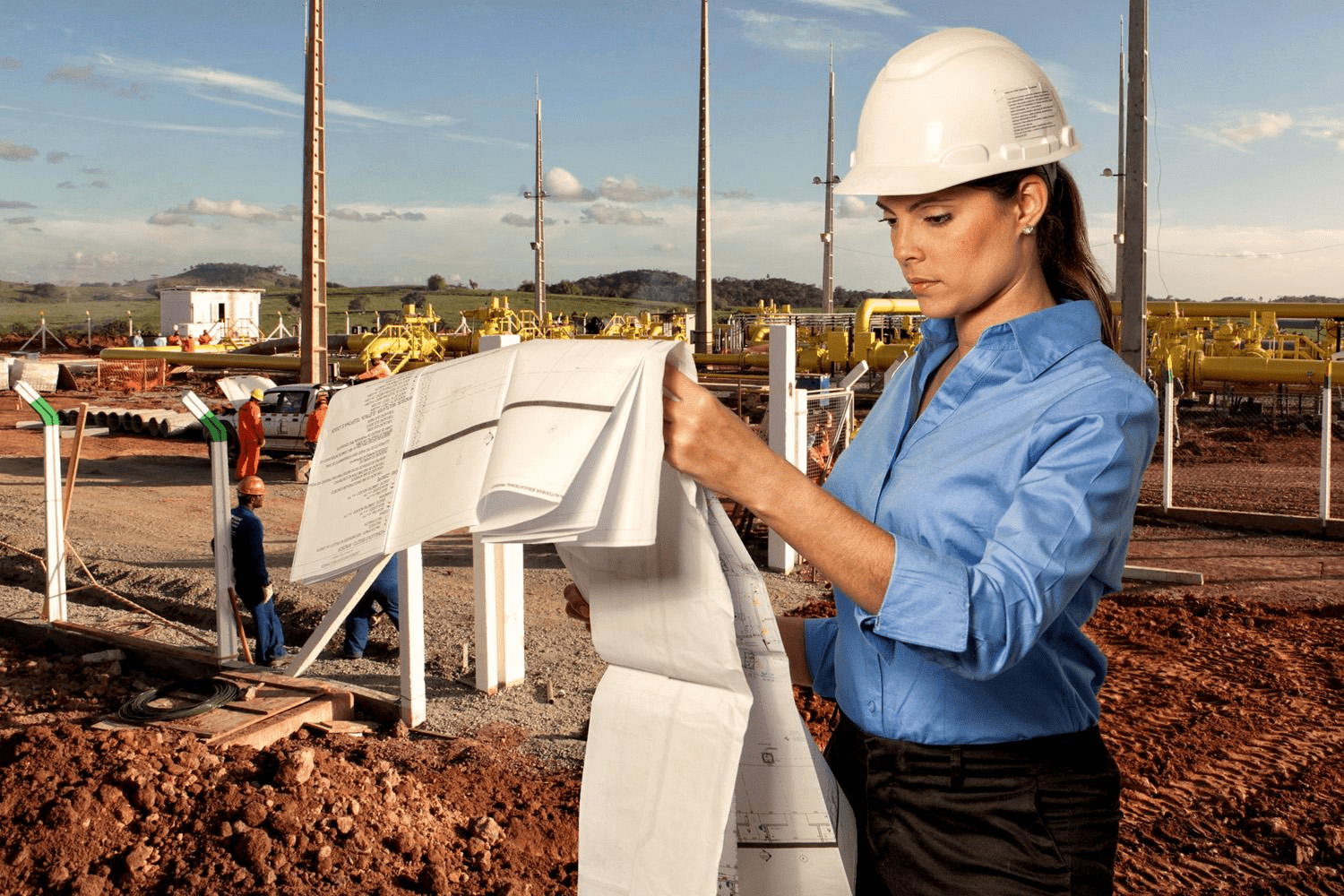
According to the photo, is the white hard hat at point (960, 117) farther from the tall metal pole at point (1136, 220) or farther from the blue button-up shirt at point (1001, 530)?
the tall metal pole at point (1136, 220)

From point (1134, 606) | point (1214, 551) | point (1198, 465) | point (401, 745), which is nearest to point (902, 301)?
point (1198, 465)

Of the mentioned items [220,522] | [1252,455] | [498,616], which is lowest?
[498,616]

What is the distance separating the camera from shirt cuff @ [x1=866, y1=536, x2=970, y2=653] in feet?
3.95

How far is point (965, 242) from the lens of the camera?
4.78ft

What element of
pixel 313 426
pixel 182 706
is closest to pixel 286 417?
pixel 313 426

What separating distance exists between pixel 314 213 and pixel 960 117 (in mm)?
21618

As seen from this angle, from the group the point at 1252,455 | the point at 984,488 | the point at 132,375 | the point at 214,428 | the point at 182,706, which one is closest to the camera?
the point at 984,488

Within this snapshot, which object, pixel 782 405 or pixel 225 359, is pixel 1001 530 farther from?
pixel 225 359

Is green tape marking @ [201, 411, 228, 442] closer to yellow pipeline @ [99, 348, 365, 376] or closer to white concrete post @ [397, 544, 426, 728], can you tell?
white concrete post @ [397, 544, 426, 728]

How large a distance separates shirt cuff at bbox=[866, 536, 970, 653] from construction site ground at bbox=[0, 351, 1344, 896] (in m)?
2.84

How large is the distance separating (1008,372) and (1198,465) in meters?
17.1

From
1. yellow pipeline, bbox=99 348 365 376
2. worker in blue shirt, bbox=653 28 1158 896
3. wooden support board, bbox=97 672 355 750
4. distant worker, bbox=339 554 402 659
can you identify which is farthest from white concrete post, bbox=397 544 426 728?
yellow pipeline, bbox=99 348 365 376

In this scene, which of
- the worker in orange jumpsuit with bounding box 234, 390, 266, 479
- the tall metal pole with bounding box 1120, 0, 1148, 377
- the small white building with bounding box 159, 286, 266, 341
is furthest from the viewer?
the small white building with bounding box 159, 286, 266, 341

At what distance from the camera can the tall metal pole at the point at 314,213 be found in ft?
69.4
